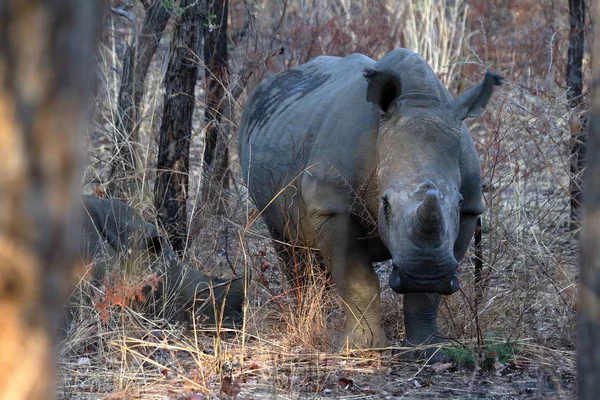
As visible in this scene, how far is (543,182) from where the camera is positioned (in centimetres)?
1017

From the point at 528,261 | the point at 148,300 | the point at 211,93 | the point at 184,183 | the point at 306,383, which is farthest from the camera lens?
the point at 211,93

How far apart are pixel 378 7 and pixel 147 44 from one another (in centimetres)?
502

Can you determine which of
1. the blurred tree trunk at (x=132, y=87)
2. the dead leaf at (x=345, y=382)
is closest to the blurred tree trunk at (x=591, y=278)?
the dead leaf at (x=345, y=382)

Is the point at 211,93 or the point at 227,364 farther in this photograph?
the point at 211,93

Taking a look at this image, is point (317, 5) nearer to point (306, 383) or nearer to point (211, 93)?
point (211, 93)

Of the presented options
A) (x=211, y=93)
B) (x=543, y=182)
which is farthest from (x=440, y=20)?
(x=211, y=93)

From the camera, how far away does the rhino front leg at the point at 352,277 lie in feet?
19.0

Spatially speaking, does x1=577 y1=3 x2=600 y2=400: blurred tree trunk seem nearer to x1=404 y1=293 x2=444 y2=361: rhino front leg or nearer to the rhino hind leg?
x1=404 y1=293 x2=444 y2=361: rhino front leg

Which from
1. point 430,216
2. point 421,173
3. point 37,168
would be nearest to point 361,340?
point 421,173

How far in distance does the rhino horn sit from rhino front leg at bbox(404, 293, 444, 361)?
1000 mm

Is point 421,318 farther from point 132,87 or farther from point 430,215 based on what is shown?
point 132,87

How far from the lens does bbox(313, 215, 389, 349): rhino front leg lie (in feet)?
19.0

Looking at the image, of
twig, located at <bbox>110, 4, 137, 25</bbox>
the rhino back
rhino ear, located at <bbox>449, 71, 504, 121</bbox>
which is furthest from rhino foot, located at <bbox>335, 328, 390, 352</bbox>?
twig, located at <bbox>110, 4, 137, 25</bbox>

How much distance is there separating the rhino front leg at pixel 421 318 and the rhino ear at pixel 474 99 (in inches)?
40.9
